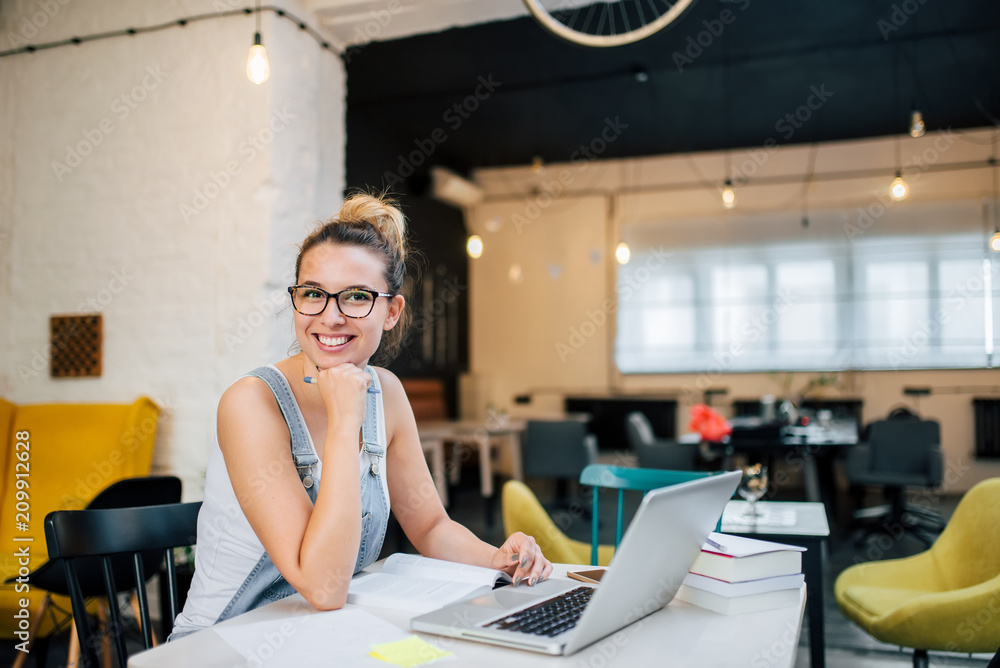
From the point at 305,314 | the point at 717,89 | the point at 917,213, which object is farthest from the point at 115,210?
the point at 917,213

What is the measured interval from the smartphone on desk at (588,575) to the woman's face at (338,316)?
65cm

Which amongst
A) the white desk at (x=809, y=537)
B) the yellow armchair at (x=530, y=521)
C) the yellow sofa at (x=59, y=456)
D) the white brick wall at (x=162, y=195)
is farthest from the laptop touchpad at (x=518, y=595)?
the yellow sofa at (x=59, y=456)

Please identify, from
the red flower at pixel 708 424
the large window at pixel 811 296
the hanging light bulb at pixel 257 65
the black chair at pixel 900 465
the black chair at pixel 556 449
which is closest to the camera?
the hanging light bulb at pixel 257 65

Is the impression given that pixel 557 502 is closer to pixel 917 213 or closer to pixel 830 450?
pixel 830 450

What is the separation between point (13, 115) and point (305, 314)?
3527 mm

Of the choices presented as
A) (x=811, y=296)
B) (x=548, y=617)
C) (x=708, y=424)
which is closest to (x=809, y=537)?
(x=548, y=617)

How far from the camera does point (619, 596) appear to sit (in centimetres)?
106

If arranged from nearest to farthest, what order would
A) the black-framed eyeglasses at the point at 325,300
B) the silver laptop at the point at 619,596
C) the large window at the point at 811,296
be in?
1. the silver laptop at the point at 619,596
2. the black-framed eyeglasses at the point at 325,300
3. the large window at the point at 811,296

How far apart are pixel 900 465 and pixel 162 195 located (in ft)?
18.0

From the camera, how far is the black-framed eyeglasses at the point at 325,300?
1589 mm

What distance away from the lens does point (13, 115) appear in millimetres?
4051

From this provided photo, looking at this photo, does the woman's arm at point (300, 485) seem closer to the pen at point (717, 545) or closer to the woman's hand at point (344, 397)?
the woman's hand at point (344, 397)

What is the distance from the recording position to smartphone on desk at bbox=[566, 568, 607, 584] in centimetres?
148

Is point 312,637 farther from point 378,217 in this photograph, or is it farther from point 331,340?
point 378,217
